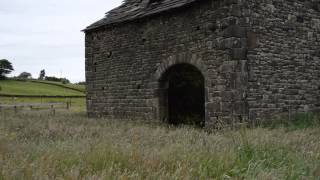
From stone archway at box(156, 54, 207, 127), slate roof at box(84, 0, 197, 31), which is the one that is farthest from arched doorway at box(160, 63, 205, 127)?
slate roof at box(84, 0, 197, 31)

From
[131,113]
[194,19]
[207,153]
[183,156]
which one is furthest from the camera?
[131,113]

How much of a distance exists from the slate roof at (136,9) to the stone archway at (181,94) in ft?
5.72

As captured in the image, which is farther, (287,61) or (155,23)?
(155,23)

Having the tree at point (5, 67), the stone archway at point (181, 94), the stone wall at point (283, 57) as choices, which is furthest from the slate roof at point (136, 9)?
the tree at point (5, 67)

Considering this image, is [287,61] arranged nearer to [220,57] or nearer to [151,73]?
[220,57]

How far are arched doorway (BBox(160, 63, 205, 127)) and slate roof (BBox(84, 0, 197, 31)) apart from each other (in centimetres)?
209

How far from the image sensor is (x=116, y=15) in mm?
15750

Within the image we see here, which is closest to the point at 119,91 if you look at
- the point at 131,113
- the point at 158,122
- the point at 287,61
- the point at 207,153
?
the point at 131,113

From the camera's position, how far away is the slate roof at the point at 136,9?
12756 mm

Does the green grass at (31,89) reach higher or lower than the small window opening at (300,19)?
lower

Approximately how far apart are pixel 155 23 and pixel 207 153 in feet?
28.5

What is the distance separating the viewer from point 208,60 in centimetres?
1150

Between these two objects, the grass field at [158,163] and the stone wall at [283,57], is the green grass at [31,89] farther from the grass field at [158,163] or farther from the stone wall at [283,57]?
the grass field at [158,163]

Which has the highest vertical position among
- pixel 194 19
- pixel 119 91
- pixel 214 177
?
pixel 194 19
